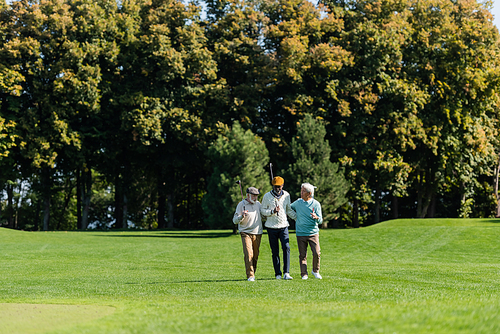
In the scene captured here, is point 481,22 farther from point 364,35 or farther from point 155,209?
point 155,209

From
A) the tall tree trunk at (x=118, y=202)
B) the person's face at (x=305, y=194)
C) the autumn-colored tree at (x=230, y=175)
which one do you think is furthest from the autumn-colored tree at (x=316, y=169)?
the person's face at (x=305, y=194)

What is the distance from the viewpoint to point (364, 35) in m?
37.1

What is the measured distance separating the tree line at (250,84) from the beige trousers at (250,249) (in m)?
21.8

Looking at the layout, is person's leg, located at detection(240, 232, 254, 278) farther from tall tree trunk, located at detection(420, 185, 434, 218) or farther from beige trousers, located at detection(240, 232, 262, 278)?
tall tree trunk, located at detection(420, 185, 434, 218)

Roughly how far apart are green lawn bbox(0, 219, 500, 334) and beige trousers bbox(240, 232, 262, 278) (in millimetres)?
363

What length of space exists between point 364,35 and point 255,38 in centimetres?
742

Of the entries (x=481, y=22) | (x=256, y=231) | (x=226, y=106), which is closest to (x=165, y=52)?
(x=226, y=106)

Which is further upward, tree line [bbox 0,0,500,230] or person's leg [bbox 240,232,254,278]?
tree line [bbox 0,0,500,230]

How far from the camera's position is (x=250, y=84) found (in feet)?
122

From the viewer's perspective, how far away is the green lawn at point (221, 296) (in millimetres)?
5637

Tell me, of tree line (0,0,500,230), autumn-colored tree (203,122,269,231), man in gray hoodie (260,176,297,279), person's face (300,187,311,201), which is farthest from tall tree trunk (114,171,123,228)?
person's face (300,187,311,201)

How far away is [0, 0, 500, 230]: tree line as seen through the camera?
117ft

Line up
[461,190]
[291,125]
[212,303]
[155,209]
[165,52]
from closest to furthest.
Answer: [212,303] → [165,52] → [291,125] → [461,190] → [155,209]

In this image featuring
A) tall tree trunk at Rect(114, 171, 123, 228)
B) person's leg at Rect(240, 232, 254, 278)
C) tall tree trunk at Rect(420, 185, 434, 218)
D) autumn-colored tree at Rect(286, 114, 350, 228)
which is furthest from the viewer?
tall tree trunk at Rect(114, 171, 123, 228)
